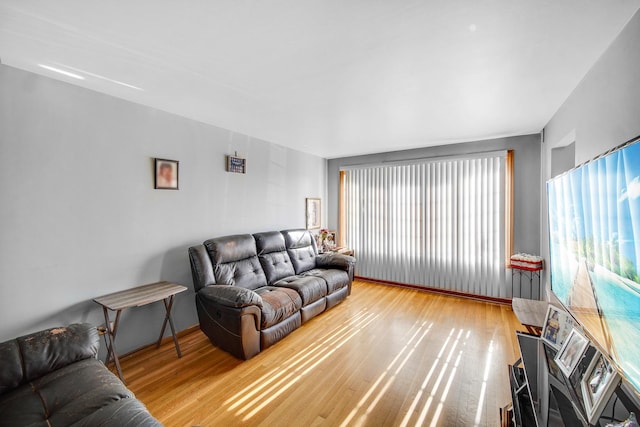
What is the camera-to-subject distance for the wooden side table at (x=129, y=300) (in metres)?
2.13

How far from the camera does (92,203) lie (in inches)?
91.4

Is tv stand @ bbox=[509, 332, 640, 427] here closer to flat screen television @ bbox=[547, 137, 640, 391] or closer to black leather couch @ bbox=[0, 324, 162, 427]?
flat screen television @ bbox=[547, 137, 640, 391]

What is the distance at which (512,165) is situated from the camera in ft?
12.3

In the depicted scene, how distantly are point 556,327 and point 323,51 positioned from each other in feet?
7.84

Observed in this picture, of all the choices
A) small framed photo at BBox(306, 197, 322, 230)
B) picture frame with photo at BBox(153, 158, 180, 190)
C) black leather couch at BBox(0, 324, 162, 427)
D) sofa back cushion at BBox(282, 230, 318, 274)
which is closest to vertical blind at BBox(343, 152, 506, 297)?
small framed photo at BBox(306, 197, 322, 230)

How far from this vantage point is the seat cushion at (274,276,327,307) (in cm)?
316

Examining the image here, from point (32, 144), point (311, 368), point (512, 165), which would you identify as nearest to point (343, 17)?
point (32, 144)

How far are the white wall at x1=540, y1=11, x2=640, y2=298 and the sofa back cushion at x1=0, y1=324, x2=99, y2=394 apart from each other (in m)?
3.45

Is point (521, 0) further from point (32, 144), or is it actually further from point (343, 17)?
point (32, 144)

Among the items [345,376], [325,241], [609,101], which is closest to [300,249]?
[325,241]

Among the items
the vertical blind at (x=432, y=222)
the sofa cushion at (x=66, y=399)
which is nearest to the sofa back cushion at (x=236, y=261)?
the sofa cushion at (x=66, y=399)

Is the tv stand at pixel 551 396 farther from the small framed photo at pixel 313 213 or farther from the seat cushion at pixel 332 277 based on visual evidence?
the small framed photo at pixel 313 213

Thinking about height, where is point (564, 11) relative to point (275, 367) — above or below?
above

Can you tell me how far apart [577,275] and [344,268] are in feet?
9.46
